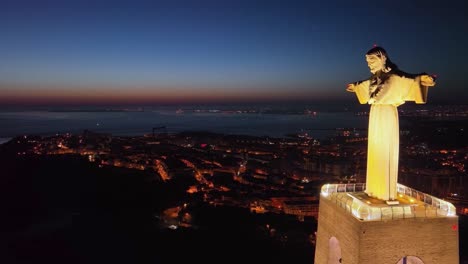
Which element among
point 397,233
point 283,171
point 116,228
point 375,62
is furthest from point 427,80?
point 283,171

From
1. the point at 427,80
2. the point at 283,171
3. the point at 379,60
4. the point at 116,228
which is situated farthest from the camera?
the point at 283,171

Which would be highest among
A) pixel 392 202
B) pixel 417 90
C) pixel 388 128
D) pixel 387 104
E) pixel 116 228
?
pixel 417 90

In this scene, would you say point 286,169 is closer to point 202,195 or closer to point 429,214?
point 202,195

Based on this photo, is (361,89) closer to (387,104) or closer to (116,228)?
(387,104)

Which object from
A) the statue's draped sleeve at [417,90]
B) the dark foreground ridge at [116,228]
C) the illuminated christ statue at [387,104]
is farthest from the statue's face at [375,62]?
the dark foreground ridge at [116,228]

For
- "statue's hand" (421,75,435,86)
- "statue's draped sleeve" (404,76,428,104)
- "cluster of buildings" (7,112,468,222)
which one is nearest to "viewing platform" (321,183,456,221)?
"statue's draped sleeve" (404,76,428,104)

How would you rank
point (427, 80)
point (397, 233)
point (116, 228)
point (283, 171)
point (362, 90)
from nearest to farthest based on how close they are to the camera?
point (397, 233), point (427, 80), point (362, 90), point (116, 228), point (283, 171)

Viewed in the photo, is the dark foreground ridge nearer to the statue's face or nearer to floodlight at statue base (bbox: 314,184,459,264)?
floodlight at statue base (bbox: 314,184,459,264)

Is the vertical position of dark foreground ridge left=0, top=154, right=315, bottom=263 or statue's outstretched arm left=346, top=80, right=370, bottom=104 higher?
statue's outstretched arm left=346, top=80, right=370, bottom=104
